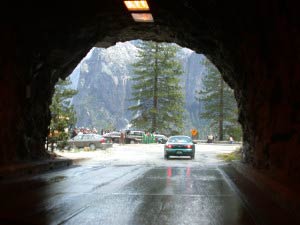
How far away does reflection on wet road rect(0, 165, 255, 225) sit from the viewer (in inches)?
320

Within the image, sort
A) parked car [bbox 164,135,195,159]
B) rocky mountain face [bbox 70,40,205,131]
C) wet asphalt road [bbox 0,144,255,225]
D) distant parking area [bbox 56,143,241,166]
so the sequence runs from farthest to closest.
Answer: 1. rocky mountain face [bbox 70,40,205,131]
2. parked car [bbox 164,135,195,159]
3. distant parking area [bbox 56,143,241,166]
4. wet asphalt road [bbox 0,144,255,225]

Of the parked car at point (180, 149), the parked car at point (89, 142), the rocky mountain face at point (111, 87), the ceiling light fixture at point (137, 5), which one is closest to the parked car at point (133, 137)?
the parked car at point (89, 142)

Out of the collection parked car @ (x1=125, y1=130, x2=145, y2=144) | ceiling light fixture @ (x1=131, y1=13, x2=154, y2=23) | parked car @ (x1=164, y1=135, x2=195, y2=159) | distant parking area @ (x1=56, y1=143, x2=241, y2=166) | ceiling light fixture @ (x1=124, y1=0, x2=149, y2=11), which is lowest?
distant parking area @ (x1=56, y1=143, x2=241, y2=166)

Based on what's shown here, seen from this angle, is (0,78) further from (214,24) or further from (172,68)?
(172,68)

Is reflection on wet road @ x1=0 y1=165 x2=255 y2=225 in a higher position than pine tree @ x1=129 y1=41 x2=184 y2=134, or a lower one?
lower

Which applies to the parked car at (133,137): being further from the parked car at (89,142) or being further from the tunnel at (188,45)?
the tunnel at (188,45)

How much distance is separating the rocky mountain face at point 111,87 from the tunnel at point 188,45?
112256 mm

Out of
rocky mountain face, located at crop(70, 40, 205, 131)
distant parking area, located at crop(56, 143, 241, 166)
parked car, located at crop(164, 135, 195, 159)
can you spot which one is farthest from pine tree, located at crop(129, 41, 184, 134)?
rocky mountain face, located at crop(70, 40, 205, 131)

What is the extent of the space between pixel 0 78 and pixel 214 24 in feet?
28.3

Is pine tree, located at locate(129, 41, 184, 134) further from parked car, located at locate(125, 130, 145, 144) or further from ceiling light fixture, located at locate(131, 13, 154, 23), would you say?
ceiling light fixture, located at locate(131, 13, 154, 23)

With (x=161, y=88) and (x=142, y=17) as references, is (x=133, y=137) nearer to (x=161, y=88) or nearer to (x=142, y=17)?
(x=161, y=88)

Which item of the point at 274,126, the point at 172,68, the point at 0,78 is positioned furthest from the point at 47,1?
the point at 172,68

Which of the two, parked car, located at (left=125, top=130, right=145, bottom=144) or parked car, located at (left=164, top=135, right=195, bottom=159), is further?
A: parked car, located at (left=125, top=130, right=145, bottom=144)

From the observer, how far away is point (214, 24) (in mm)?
18438
